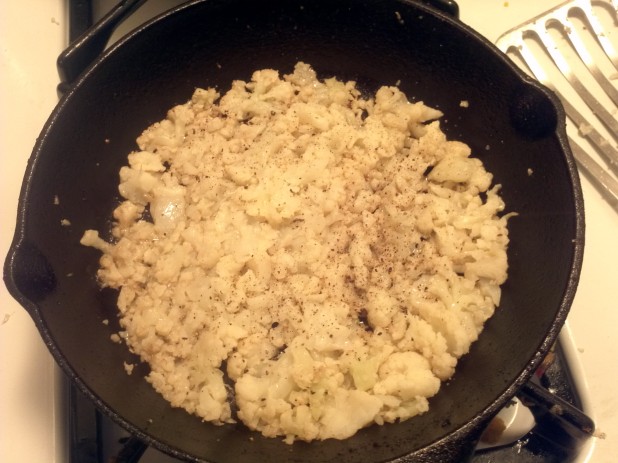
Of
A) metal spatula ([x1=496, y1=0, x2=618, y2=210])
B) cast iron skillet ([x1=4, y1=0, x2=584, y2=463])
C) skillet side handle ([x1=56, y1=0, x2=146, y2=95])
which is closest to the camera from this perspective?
cast iron skillet ([x1=4, y1=0, x2=584, y2=463])

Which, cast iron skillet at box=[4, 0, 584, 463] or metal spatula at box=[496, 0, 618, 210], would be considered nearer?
cast iron skillet at box=[4, 0, 584, 463]

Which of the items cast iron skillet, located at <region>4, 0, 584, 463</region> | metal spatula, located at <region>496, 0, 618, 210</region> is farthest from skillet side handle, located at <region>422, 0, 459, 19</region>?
metal spatula, located at <region>496, 0, 618, 210</region>

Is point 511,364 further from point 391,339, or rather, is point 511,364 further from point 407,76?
point 407,76

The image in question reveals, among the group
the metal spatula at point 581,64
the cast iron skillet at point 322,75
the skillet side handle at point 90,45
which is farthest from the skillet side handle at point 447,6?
the skillet side handle at point 90,45

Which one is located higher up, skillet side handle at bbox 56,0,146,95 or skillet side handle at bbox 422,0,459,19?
skillet side handle at bbox 422,0,459,19

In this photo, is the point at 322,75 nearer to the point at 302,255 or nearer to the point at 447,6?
the point at 447,6

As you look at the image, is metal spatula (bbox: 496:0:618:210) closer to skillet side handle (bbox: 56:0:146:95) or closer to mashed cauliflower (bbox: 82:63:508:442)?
mashed cauliflower (bbox: 82:63:508:442)
